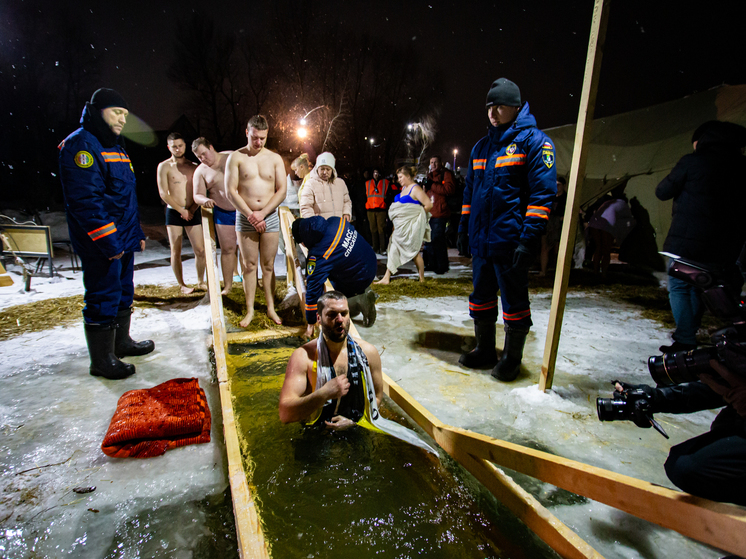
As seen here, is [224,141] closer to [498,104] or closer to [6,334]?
[6,334]

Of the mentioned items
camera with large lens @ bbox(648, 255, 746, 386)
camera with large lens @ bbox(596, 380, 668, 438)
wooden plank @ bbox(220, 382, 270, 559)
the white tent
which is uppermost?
the white tent

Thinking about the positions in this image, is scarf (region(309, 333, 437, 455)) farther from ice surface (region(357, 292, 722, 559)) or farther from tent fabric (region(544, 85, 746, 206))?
tent fabric (region(544, 85, 746, 206))

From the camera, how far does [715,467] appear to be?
1.35 metres

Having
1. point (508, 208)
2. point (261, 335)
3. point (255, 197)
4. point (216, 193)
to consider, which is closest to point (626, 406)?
point (508, 208)

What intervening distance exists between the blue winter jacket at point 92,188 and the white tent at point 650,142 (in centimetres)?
830

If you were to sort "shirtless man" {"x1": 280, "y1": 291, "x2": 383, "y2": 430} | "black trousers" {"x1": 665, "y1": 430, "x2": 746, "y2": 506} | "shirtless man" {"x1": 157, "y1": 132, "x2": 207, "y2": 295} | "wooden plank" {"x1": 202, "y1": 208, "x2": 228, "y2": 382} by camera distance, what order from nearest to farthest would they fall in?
1. "black trousers" {"x1": 665, "y1": 430, "x2": 746, "y2": 506}
2. "shirtless man" {"x1": 280, "y1": 291, "x2": 383, "y2": 430}
3. "wooden plank" {"x1": 202, "y1": 208, "x2": 228, "y2": 382}
4. "shirtless man" {"x1": 157, "y1": 132, "x2": 207, "y2": 295}

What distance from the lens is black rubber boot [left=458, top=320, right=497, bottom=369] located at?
3526mm

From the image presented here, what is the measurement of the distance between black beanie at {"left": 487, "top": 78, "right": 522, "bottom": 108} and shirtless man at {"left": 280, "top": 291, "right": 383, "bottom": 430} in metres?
1.97

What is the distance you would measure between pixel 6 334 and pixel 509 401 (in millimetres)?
5362

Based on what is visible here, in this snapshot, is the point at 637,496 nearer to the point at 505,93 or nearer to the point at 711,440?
the point at 711,440

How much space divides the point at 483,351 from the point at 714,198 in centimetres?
225

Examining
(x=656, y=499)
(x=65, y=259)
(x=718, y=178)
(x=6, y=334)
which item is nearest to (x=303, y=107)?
(x=65, y=259)

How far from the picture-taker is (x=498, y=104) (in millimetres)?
2975

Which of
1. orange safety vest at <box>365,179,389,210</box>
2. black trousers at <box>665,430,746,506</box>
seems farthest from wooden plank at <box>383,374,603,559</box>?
orange safety vest at <box>365,179,389,210</box>
